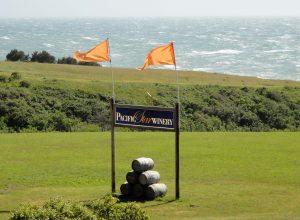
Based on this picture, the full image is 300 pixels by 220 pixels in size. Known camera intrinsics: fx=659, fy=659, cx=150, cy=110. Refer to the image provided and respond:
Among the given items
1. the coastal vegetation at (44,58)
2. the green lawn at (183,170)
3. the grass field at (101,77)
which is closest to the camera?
the green lawn at (183,170)

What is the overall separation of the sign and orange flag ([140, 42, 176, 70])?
1.41 meters

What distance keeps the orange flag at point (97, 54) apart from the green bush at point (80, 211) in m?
7.94

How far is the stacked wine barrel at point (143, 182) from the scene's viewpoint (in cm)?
1944

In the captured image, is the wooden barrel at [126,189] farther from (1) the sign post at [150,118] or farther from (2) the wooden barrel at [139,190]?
(1) the sign post at [150,118]

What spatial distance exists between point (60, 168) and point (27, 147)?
18.5 feet

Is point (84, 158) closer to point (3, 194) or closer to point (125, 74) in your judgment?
point (3, 194)

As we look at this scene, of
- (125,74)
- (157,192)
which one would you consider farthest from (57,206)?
(125,74)

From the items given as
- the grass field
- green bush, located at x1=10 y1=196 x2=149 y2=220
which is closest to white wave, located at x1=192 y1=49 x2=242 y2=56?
the grass field

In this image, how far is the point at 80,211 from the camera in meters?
12.2

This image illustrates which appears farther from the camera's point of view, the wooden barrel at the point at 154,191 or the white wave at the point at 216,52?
the white wave at the point at 216,52

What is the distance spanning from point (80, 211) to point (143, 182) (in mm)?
7399

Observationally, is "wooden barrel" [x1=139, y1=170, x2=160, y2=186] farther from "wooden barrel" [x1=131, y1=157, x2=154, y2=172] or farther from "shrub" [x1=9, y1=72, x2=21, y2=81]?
"shrub" [x1=9, y1=72, x2=21, y2=81]

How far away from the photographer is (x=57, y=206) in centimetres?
1239

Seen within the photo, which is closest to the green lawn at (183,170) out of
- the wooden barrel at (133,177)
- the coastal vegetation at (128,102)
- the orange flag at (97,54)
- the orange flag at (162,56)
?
the wooden barrel at (133,177)
